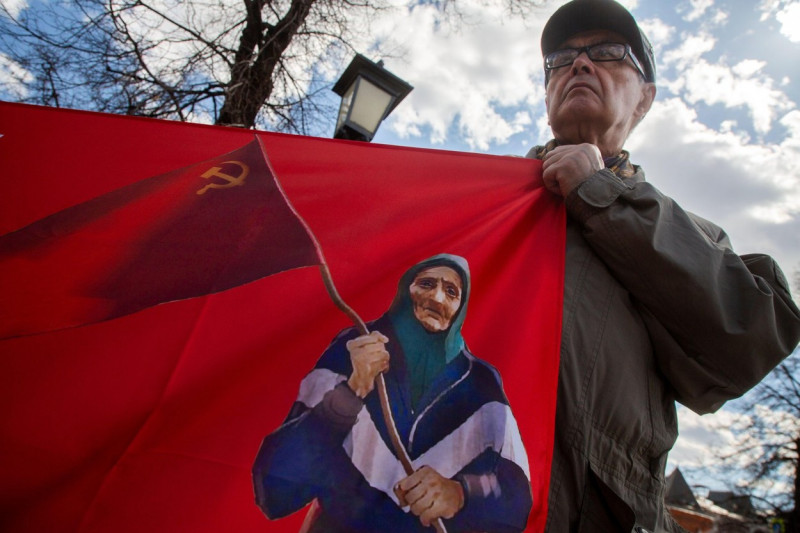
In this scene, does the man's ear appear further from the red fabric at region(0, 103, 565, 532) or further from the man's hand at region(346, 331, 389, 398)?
the man's hand at region(346, 331, 389, 398)

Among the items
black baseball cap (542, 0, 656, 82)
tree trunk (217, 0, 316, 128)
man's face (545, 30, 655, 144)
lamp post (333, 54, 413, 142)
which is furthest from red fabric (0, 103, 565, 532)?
tree trunk (217, 0, 316, 128)

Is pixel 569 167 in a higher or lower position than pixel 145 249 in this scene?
higher

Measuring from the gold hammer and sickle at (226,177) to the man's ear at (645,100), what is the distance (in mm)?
1502

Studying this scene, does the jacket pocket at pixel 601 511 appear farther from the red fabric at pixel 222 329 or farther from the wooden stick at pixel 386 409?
the wooden stick at pixel 386 409

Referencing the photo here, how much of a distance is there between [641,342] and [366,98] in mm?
2732

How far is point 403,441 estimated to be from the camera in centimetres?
95

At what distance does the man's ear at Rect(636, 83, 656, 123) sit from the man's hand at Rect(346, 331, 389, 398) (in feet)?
4.88

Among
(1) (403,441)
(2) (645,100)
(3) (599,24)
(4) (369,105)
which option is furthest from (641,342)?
(4) (369,105)

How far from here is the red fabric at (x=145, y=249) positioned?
41.8 inches

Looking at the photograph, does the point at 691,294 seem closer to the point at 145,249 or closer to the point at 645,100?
the point at 645,100

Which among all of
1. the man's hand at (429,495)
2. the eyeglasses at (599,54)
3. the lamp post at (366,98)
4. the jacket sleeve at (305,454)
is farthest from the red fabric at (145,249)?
the lamp post at (366,98)

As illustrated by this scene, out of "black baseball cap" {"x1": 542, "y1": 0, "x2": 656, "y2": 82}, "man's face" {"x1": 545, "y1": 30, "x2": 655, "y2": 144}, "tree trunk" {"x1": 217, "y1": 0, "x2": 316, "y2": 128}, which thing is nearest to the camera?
"man's face" {"x1": 545, "y1": 30, "x2": 655, "y2": 144}

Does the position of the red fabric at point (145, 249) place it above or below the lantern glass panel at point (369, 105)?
below

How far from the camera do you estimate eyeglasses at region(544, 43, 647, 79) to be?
1.70 metres
